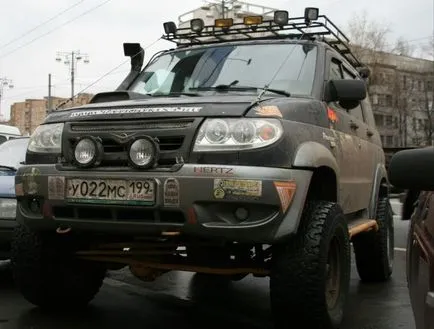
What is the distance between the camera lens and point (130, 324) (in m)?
4.81

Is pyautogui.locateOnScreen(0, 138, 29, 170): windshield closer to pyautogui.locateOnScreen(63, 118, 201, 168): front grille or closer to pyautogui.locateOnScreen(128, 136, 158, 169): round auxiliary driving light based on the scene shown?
pyautogui.locateOnScreen(63, 118, 201, 168): front grille

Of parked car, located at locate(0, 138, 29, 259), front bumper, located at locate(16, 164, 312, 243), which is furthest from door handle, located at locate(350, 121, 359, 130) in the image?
parked car, located at locate(0, 138, 29, 259)

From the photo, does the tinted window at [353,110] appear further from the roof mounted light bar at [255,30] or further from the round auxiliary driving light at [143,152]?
the round auxiliary driving light at [143,152]

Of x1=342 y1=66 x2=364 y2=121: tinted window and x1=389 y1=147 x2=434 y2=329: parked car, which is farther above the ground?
x1=342 y1=66 x2=364 y2=121: tinted window

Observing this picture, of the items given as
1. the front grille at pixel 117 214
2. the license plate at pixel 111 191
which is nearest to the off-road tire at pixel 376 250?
the front grille at pixel 117 214

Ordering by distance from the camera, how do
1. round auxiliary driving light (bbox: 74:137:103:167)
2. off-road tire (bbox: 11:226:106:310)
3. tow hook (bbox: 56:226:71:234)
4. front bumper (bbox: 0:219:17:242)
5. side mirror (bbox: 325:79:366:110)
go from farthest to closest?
front bumper (bbox: 0:219:17:242), side mirror (bbox: 325:79:366:110), off-road tire (bbox: 11:226:106:310), tow hook (bbox: 56:226:71:234), round auxiliary driving light (bbox: 74:137:103:167)

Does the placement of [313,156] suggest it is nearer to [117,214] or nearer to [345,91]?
[345,91]

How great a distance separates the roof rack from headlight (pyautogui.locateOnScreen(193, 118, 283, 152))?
189cm

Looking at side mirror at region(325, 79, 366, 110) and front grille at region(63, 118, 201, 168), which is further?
side mirror at region(325, 79, 366, 110)

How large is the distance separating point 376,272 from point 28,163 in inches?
161

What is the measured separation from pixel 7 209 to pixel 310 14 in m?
3.35

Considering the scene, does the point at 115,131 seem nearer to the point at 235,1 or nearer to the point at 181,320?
the point at 181,320

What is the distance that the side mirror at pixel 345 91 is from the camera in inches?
188

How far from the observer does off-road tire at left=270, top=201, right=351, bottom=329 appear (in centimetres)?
384
